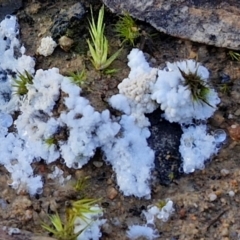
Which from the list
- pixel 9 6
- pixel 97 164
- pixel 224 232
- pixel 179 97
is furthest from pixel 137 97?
pixel 9 6

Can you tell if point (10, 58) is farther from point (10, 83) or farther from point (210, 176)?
point (210, 176)

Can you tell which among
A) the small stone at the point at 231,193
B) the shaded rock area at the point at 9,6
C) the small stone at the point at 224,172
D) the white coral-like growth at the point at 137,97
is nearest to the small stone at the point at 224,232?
the small stone at the point at 231,193

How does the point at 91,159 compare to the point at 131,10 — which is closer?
the point at 91,159

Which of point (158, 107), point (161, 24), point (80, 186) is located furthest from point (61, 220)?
point (161, 24)

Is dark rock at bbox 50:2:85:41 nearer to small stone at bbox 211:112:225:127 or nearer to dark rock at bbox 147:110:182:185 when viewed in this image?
dark rock at bbox 147:110:182:185

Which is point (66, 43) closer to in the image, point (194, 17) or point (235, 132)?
point (194, 17)

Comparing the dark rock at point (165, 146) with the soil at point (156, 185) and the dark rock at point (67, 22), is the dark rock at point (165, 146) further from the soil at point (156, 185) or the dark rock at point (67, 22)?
the dark rock at point (67, 22)
